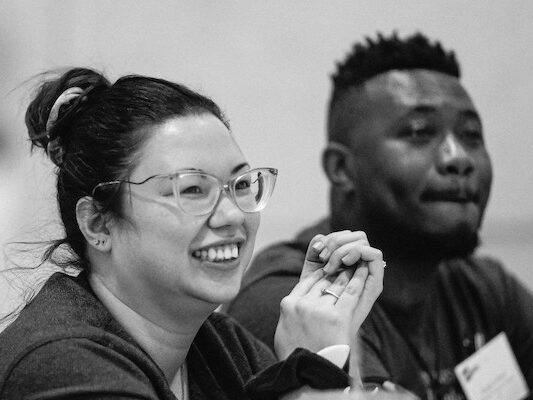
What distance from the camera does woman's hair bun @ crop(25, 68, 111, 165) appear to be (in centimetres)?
127

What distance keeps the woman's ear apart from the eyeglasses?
2 cm

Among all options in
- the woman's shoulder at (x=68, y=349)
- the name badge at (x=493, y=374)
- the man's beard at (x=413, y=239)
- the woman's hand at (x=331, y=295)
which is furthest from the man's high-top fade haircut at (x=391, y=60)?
the woman's shoulder at (x=68, y=349)

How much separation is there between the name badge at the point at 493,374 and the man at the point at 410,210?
24mm

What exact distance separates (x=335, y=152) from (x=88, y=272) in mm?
782

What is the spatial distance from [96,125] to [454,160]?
80 cm

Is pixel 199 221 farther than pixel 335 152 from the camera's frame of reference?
No

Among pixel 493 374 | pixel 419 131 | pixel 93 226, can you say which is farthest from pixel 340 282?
pixel 493 374

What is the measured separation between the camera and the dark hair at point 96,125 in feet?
4.01

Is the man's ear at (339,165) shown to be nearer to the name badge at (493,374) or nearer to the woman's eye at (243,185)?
the name badge at (493,374)

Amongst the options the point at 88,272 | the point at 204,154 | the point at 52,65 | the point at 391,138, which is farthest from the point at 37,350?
the point at 52,65

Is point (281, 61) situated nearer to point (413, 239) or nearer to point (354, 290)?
point (413, 239)

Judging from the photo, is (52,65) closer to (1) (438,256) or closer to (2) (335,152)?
(2) (335,152)

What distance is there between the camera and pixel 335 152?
6.38 feet

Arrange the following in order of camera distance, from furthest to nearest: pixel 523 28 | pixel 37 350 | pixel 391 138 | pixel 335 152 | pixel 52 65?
A: pixel 523 28 → pixel 52 65 → pixel 335 152 → pixel 391 138 → pixel 37 350
